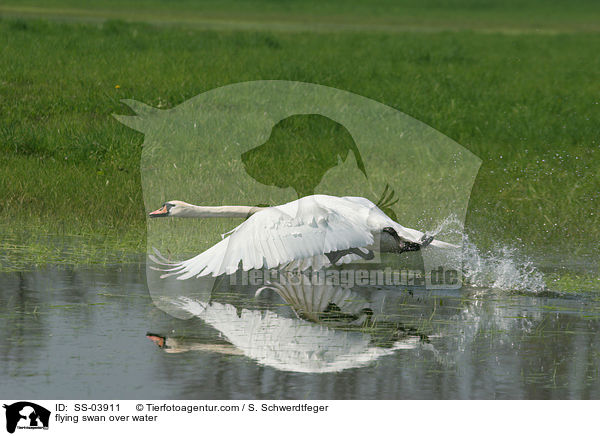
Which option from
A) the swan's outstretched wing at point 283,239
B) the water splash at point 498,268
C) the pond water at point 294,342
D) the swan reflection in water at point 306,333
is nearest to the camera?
the pond water at point 294,342

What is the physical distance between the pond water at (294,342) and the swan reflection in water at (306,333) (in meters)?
0.01

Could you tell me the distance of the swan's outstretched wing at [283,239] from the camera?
7.75 meters

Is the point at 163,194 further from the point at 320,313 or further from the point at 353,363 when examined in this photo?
the point at 353,363

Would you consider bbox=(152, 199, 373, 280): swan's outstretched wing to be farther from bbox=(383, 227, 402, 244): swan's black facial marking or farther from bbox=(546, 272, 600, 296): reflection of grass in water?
bbox=(546, 272, 600, 296): reflection of grass in water

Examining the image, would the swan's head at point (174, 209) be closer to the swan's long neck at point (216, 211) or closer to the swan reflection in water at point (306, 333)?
the swan's long neck at point (216, 211)

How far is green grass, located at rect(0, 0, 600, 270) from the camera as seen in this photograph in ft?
37.3

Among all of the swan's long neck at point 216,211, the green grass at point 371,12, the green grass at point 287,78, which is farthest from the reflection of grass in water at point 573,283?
the green grass at point 371,12

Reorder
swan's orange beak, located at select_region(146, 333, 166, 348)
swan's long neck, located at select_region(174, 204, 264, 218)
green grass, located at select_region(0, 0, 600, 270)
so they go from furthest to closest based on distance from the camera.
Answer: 1. green grass, located at select_region(0, 0, 600, 270)
2. swan's long neck, located at select_region(174, 204, 264, 218)
3. swan's orange beak, located at select_region(146, 333, 166, 348)

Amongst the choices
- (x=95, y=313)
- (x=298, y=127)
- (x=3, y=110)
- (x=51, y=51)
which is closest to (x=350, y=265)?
(x=95, y=313)

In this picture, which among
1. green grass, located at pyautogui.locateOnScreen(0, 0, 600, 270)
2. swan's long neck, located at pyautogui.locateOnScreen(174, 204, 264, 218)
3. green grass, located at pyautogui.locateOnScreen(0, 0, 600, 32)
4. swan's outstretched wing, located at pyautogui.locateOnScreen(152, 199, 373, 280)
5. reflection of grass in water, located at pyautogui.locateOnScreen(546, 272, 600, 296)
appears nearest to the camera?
swan's outstretched wing, located at pyautogui.locateOnScreen(152, 199, 373, 280)

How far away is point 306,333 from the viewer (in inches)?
Result: 277

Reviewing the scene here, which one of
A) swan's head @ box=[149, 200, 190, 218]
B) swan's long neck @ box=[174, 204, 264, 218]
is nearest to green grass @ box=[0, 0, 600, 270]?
swan's head @ box=[149, 200, 190, 218]

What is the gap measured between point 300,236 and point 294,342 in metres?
1.27
